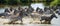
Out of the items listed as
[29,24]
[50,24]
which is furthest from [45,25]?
[29,24]

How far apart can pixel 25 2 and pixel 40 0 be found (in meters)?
0.15

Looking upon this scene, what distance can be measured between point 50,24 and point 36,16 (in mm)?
162

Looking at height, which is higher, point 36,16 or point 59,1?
point 59,1

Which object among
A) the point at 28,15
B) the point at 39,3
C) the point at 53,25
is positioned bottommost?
the point at 53,25

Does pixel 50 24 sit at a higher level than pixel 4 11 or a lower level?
lower

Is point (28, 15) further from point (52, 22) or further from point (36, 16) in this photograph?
point (52, 22)

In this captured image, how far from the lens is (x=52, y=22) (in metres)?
1.46

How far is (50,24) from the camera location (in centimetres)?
146

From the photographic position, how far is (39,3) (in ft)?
4.83

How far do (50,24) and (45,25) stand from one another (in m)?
0.05

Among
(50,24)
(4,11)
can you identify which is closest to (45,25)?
(50,24)

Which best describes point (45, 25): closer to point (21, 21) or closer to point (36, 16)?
point (36, 16)

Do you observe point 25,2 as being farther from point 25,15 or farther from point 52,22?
point 52,22

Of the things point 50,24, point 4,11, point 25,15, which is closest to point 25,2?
point 25,15
